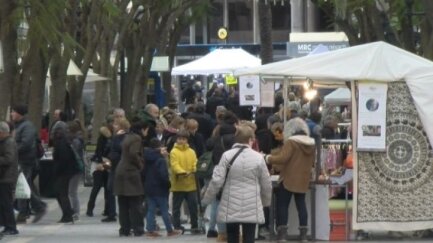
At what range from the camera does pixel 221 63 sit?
37.1 m

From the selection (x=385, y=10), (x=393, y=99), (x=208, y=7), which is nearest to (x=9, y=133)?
(x=393, y=99)

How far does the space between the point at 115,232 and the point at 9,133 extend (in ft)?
8.00

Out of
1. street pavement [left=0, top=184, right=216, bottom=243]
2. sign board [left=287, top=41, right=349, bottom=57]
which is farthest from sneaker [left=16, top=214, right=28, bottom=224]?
sign board [left=287, top=41, right=349, bottom=57]

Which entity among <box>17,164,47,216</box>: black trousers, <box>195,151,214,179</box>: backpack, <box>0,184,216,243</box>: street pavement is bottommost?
<box>0,184,216,243</box>: street pavement

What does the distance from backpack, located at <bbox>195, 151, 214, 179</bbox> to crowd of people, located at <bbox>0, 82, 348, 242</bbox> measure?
8 cm

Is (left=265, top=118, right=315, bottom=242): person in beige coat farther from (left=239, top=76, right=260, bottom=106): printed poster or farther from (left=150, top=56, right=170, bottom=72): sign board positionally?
(left=150, top=56, right=170, bottom=72): sign board

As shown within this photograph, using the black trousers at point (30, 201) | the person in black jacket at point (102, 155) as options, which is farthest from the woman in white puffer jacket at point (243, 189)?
the person in black jacket at point (102, 155)

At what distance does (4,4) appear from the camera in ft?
65.4

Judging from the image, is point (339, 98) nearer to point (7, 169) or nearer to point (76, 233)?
point (76, 233)

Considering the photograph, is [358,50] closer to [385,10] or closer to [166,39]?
[385,10]

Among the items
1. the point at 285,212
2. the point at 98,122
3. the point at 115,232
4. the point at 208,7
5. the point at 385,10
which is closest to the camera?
the point at 285,212

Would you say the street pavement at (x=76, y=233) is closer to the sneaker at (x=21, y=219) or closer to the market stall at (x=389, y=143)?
the sneaker at (x=21, y=219)

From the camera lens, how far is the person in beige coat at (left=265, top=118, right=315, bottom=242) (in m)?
17.1

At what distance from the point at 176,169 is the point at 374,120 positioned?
111 inches
